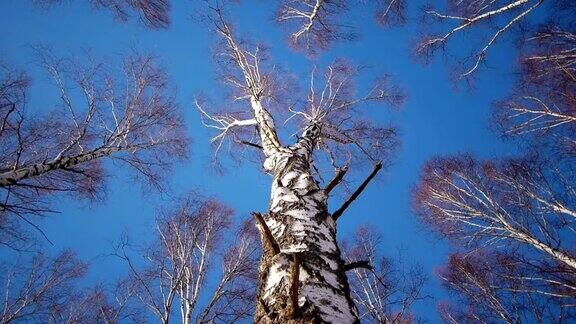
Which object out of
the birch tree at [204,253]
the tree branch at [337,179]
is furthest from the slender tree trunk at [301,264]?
the birch tree at [204,253]

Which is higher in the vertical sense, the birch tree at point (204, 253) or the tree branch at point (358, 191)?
the birch tree at point (204, 253)

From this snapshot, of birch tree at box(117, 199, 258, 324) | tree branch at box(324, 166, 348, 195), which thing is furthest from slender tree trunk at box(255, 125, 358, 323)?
birch tree at box(117, 199, 258, 324)

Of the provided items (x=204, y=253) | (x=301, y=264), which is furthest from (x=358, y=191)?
(x=204, y=253)

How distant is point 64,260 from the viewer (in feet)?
34.2

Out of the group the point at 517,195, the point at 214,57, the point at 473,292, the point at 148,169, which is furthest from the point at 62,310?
the point at 517,195

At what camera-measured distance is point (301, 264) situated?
1.70 meters

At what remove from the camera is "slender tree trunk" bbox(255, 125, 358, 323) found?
1396mm

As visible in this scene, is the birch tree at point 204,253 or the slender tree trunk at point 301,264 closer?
the slender tree trunk at point 301,264

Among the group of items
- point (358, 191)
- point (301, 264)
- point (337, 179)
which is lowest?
point (301, 264)

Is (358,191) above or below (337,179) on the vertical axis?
below

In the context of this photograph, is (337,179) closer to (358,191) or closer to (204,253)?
(358,191)

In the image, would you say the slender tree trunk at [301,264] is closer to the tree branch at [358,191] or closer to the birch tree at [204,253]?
the tree branch at [358,191]

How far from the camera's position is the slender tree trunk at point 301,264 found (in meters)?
1.40

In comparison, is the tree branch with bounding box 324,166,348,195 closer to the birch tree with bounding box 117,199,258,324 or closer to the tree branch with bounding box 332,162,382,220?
the tree branch with bounding box 332,162,382,220
